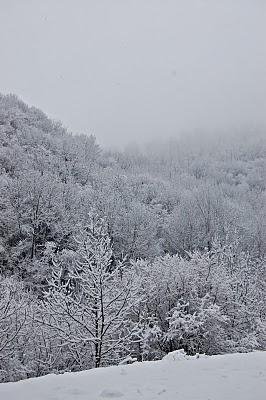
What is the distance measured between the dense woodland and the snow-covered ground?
19.6ft

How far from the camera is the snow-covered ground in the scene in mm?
6055

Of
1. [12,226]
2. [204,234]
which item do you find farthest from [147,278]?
[204,234]

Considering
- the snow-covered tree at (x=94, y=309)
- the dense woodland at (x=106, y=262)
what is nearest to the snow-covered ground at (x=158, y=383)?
the snow-covered tree at (x=94, y=309)

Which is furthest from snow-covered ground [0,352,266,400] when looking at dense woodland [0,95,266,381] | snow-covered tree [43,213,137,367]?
dense woodland [0,95,266,381]

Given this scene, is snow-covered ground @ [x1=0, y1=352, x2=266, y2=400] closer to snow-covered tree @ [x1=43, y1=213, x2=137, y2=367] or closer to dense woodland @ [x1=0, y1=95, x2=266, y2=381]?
snow-covered tree @ [x1=43, y1=213, x2=137, y2=367]

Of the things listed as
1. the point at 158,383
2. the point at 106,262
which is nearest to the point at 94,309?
the point at 106,262

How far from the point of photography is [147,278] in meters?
20.6

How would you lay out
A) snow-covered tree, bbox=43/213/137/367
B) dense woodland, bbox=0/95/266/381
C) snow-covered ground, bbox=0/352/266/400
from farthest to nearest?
dense woodland, bbox=0/95/266/381
snow-covered tree, bbox=43/213/137/367
snow-covered ground, bbox=0/352/266/400

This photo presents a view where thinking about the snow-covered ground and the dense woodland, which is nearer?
the snow-covered ground

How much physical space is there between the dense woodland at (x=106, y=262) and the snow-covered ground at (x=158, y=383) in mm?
5984

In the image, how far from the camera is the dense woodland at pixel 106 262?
1456 centimetres

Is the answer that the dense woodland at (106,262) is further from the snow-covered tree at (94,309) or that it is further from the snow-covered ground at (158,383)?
the snow-covered ground at (158,383)

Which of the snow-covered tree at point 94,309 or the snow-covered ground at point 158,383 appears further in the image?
the snow-covered tree at point 94,309

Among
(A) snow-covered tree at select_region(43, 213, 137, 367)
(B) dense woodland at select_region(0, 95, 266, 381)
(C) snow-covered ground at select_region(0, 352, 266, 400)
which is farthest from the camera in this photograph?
(B) dense woodland at select_region(0, 95, 266, 381)
